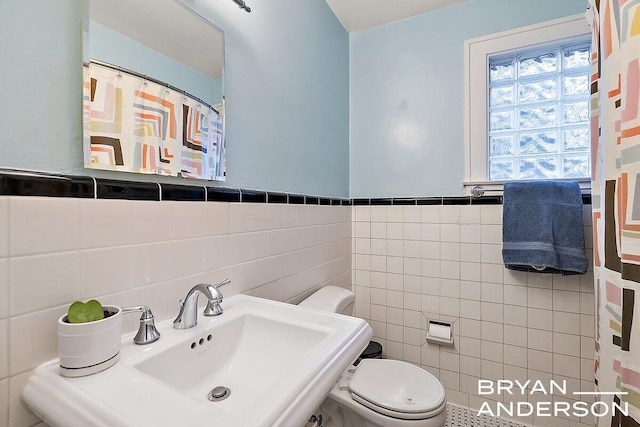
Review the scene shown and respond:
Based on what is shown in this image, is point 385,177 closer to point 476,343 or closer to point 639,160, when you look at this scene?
point 476,343

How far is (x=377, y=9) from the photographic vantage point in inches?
71.7

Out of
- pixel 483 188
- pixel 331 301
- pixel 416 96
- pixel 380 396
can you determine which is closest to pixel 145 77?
pixel 331 301

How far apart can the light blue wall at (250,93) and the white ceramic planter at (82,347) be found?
339mm

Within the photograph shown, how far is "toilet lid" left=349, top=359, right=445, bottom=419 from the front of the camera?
1154mm

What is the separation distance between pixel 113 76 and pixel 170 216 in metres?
0.38

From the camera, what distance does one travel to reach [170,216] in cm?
85

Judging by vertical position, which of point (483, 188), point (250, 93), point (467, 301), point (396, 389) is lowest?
point (396, 389)

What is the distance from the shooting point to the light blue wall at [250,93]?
58cm

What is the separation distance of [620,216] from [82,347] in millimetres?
1082

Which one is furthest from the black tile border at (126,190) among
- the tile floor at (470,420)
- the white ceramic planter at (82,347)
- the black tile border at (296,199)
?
the tile floor at (470,420)

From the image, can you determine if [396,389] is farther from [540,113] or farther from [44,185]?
[540,113]

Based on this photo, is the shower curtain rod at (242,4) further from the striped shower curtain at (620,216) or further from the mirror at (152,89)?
the striped shower curtain at (620,216)

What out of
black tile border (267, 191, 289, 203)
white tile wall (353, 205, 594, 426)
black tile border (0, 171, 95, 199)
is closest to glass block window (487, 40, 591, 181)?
white tile wall (353, 205, 594, 426)

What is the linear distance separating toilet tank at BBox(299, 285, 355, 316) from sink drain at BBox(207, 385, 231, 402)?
23.3 inches
